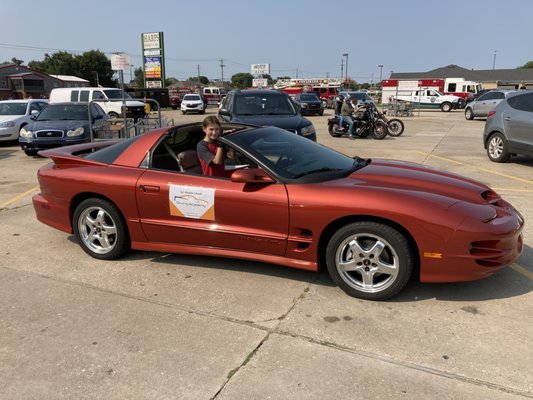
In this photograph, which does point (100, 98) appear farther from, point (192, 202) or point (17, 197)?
point (192, 202)

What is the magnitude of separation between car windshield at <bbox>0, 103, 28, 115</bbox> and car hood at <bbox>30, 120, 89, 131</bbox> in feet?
12.7

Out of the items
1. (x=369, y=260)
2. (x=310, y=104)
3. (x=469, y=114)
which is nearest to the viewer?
(x=369, y=260)

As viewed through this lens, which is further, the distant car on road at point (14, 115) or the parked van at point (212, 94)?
the parked van at point (212, 94)

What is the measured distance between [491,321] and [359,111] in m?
13.5

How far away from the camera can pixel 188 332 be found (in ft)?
10.5

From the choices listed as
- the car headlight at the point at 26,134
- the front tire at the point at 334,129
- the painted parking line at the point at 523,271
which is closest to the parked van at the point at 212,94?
the front tire at the point at 334,129

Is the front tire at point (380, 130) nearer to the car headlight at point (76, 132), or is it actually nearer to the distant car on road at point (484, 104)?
the car headlight at point (76, 132)

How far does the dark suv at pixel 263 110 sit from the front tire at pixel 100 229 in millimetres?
5503

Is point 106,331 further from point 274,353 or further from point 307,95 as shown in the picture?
point 307,95

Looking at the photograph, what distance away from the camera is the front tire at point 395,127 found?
55.9 feet

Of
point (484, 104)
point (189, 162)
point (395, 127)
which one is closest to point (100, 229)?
point (189, 162)

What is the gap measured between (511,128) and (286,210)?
26.1ft

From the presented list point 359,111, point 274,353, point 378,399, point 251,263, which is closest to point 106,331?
point 274,353

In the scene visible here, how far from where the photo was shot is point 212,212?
156 inches
